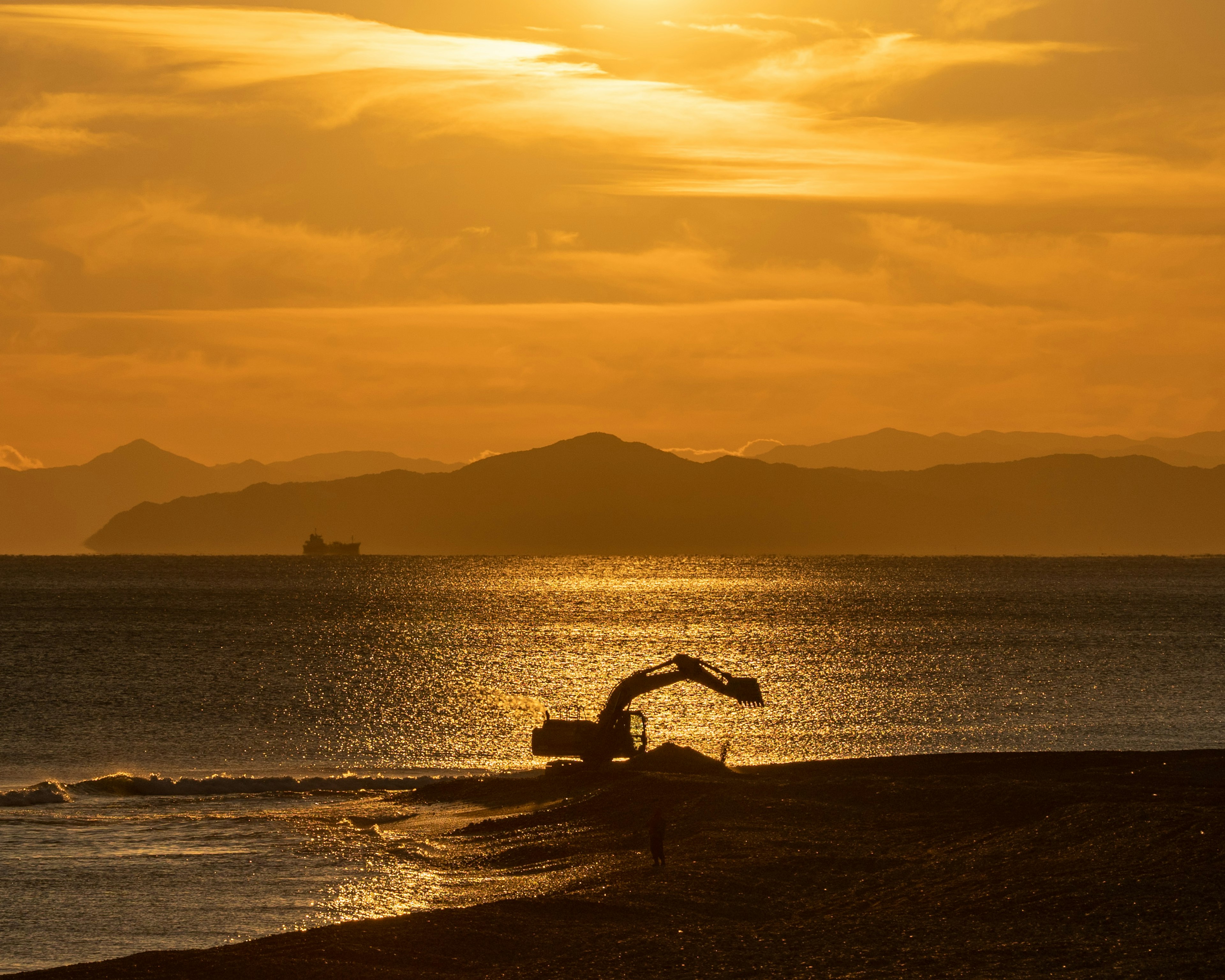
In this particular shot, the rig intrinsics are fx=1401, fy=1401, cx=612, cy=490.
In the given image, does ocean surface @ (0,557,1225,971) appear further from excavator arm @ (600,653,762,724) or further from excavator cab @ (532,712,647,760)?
excavator arm @ (600,653,762,724)

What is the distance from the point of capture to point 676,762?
4438 cm

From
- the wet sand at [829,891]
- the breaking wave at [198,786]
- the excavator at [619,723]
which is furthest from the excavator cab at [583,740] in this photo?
the breaking wave at [198,786]

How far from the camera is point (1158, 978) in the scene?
66.3 feet

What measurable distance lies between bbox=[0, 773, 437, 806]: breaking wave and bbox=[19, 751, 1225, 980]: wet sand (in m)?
9.84

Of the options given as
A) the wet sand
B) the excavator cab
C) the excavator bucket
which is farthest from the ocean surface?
the excavator bucket

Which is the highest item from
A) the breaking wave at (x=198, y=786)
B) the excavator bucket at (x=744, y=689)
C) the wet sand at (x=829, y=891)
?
the excavator bucket at (x=744, y=689)

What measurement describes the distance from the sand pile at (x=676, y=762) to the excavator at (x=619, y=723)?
661 millimetres

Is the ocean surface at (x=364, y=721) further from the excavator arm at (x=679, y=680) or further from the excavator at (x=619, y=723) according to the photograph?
the excavator arm at (x=679, y=680)

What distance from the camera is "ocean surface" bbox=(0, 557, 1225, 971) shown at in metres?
30.9

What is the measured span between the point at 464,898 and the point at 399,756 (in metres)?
27.3

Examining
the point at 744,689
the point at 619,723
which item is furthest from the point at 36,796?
the point at 744,689

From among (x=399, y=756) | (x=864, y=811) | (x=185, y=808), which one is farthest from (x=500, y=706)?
(x=864, y=811)

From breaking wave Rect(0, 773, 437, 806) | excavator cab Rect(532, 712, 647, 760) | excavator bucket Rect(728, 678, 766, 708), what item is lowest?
breaking wave Rect(0, 773, 437, 806)

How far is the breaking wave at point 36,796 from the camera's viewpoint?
43.4m
